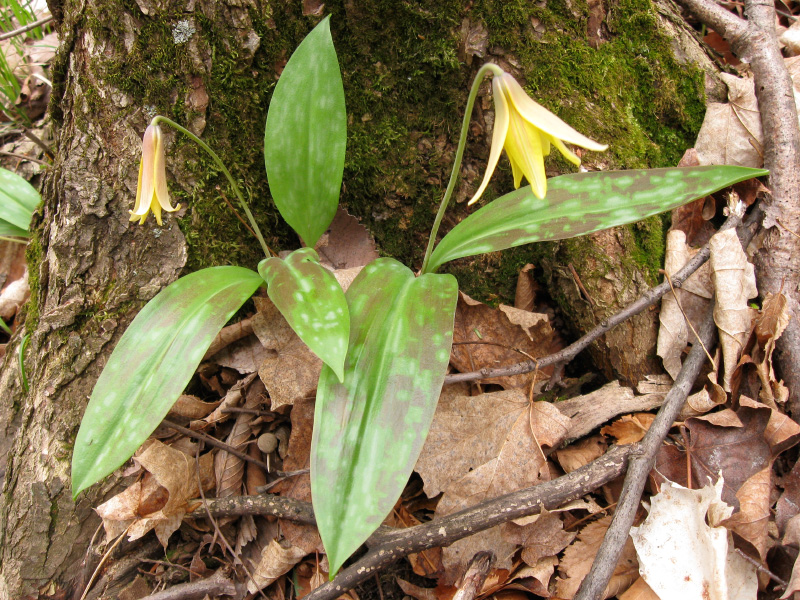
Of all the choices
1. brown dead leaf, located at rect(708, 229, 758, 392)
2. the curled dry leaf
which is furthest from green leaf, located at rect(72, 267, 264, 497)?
brown dead leaf, located at rect(708, 229, 758, 392)

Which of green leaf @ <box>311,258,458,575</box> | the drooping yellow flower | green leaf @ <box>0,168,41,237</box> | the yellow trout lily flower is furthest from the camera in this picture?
green leaf @ <box>0,168,41,237</box>

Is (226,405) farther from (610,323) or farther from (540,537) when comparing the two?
(610,323)

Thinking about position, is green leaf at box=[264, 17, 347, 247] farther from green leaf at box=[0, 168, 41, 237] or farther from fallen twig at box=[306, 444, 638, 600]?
green leaf at box=[0, 168, 41, 237]

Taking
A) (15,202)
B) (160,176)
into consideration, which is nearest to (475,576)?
(160,176)

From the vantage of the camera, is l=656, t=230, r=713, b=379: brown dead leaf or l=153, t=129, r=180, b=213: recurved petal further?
l=656, t=230, r=713, b=379: brown dead leaf

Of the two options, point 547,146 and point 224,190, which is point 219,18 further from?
point 547,146

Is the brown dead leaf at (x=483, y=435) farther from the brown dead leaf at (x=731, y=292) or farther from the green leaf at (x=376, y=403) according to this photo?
the brown dead leaf at (x=731, y=292)

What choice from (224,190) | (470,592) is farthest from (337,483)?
(224,190)
